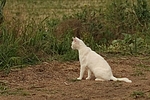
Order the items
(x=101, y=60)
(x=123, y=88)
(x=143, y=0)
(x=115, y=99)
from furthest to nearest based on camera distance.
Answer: (x=143, y=0), (x=101, y=60), (x=123, y=88), (x=115, y=99)

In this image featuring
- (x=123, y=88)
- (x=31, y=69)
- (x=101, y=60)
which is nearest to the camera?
(x=123, y=88)

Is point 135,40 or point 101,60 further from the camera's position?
point 135,40

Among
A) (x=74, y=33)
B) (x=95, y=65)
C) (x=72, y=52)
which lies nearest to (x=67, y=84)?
(x=95, y=65)

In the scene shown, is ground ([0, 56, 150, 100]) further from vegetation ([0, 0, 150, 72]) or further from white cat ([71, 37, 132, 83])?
vegetation ([0, 0, 150, 72])

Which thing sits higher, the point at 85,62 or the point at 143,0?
the point at 143,0

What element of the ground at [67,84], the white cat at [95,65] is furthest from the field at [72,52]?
the white cat at [95,65]

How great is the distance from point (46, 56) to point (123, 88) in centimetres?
291

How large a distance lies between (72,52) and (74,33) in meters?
1.50

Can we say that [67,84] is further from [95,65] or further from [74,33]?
[74,33]

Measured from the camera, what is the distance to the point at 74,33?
11.5 meters

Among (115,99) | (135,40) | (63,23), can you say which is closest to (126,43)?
(135,40)

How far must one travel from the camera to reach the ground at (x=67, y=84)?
702cm

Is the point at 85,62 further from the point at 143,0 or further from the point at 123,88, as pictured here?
the point at 143,0

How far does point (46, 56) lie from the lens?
10.1 m
